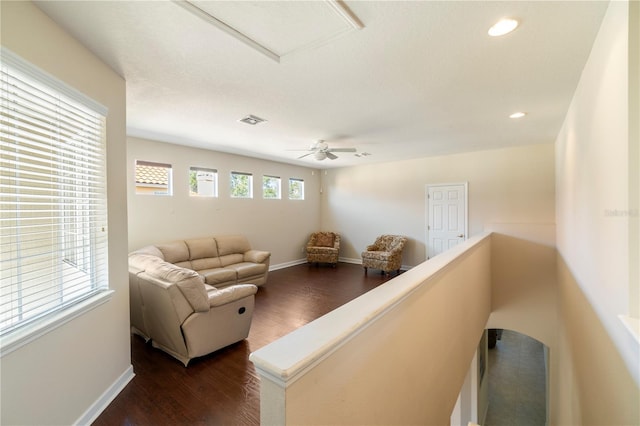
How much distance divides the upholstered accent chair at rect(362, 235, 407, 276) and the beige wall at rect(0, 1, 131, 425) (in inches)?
179

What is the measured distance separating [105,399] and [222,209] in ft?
12.4

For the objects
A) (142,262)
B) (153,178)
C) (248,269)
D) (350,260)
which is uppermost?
(153,178)

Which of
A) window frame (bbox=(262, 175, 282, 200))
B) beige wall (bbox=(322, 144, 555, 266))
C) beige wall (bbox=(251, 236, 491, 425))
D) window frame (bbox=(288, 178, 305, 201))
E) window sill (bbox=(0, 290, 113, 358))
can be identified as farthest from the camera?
window frame (bbox=(288, 178, 305, 201))

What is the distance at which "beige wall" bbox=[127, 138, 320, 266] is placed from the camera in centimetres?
439

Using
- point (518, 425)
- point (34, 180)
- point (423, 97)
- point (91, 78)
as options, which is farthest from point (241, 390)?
point (518, 425)

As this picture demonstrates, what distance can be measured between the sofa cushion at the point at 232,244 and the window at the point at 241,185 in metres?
0.93

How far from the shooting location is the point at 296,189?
23.7 ft

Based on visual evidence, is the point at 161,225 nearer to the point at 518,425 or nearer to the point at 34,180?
the point at 34,180

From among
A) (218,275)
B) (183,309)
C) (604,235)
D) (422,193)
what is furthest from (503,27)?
(422,193)

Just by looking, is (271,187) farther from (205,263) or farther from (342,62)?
(342,62)

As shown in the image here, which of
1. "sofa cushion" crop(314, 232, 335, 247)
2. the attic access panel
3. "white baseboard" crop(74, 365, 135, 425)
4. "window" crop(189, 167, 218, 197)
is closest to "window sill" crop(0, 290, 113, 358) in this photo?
"white baseboard" crop(74, 365, 135, 425)

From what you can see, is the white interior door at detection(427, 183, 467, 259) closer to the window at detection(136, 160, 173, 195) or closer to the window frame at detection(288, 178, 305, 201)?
the window frame at detection(288, 178, 305, 201)

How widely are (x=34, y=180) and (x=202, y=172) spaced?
3.75 meters

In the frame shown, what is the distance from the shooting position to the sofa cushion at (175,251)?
167 inches
